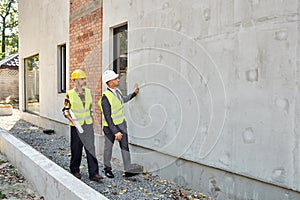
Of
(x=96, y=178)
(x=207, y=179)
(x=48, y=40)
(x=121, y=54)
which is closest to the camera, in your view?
(x=207, y=179)

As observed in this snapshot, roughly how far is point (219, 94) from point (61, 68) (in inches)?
294

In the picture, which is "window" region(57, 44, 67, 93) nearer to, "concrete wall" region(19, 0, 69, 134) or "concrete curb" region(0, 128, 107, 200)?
"concrete wall" region(19, 0, 69, 134)

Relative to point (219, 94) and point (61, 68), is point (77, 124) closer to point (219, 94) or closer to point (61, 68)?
point (219, 94)

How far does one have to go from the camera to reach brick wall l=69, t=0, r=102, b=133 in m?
8.05

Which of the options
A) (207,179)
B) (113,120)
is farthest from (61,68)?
(207,179)

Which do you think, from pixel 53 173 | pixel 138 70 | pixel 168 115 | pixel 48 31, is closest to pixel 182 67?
pixel 168 115

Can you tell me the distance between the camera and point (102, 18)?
7949mm

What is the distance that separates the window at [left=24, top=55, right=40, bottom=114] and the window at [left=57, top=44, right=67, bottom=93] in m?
2.78

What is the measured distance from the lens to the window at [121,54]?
7238mm

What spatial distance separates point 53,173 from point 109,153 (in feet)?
5.62

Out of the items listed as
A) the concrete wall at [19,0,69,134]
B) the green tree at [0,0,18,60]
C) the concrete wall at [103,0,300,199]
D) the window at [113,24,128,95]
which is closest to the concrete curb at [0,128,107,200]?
the concrete wall at [103,0,300,199]

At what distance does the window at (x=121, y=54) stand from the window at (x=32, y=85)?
672 centimetres

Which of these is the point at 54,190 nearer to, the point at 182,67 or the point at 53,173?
the point at 53,173

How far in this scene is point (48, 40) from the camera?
11.6m
